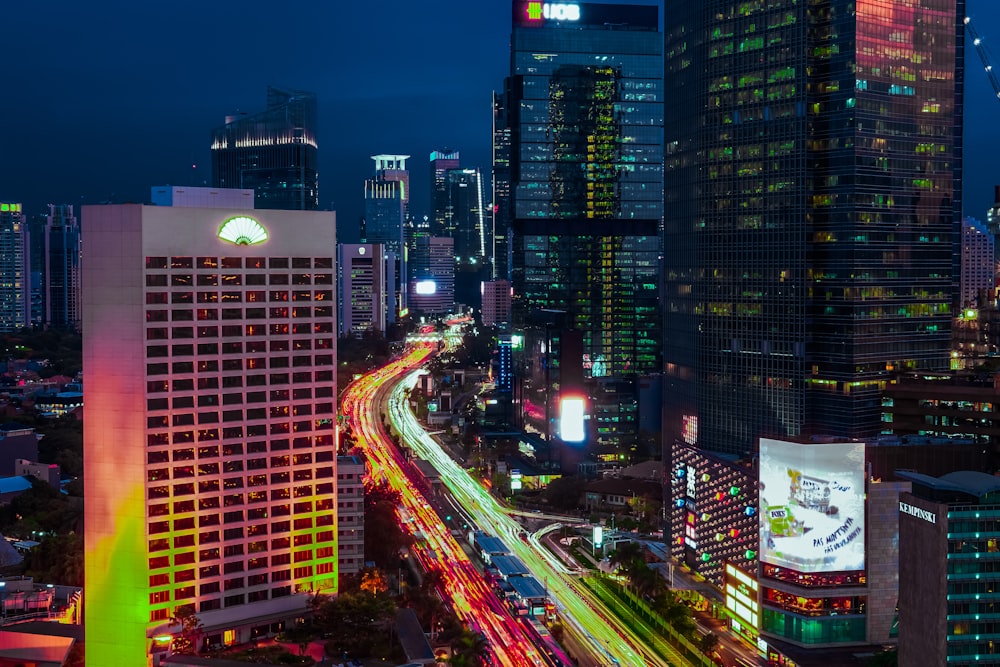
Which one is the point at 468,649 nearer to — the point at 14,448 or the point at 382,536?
the point at 382,536

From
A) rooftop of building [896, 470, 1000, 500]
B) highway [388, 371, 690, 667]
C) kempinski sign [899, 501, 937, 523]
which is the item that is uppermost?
rooftop of building [896, 470, 1000, 500]

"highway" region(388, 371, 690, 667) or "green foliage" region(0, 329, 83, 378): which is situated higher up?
"green foliage" region(0, 329, 83, 378)

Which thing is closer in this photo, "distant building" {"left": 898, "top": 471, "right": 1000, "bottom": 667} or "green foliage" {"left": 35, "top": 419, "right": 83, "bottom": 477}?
→ "distant building" {"left": 898, "top": 471, "right": 1000, "bottom": 667}

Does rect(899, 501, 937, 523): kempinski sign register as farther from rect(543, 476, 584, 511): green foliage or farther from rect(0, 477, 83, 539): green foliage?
rect(0, 477, 83, 539): green foliage

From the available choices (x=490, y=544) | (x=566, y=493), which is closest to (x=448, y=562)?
(x=490, y=544)

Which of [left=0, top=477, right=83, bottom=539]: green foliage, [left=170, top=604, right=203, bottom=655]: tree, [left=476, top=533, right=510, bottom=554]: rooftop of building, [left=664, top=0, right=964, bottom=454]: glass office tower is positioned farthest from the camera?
[left=0, top=477, right=83, bottom=539]: green foliage

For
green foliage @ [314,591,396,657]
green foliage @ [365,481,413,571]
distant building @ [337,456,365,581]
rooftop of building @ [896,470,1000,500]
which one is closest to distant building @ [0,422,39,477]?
green foliage @ [365,481,413,571]
